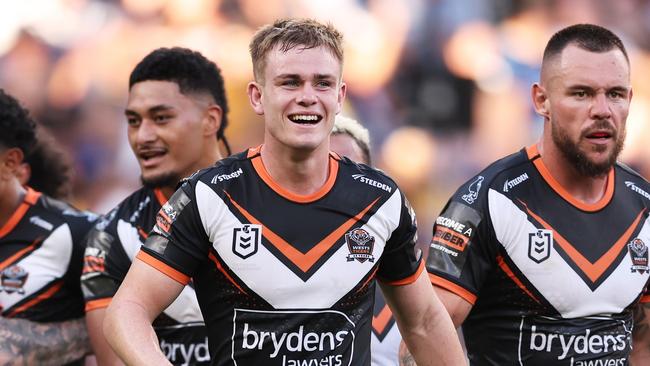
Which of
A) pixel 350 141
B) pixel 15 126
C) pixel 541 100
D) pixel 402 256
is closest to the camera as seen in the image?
pixel 402 256

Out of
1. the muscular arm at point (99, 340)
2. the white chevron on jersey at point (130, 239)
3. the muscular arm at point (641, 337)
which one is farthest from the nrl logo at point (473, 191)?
the muscular arm at point (99, 340)

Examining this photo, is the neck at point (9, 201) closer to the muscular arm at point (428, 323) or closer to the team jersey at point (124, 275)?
the team jersey at point (124, 275)

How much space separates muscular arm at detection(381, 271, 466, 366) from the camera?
15.5 ft

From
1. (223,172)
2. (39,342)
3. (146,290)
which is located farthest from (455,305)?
(39,342)

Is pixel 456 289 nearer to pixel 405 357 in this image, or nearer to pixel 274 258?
pixel 405 357

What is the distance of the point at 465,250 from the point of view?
5160 mm

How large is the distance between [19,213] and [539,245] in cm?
264

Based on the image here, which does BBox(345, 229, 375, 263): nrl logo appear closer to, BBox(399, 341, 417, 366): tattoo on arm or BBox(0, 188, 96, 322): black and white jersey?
BBox(399, 341, 417, 366): tattoo on arm

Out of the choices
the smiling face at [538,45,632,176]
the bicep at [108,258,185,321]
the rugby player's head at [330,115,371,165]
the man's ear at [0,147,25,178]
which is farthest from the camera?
the rugby player's head at [330,115,371,165]

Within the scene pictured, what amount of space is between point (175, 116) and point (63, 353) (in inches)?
51.4

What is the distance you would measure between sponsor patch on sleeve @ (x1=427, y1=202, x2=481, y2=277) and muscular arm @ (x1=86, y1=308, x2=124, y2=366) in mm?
1568

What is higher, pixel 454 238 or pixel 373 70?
pixel 373 70

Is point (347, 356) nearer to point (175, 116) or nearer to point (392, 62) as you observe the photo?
point (175, 116)

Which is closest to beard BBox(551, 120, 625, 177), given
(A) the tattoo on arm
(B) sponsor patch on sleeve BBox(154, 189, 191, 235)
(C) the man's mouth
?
(A) the tattoo on arm
